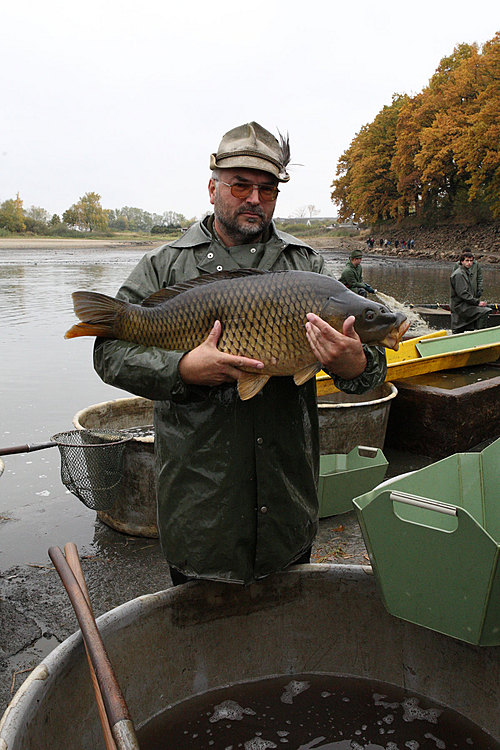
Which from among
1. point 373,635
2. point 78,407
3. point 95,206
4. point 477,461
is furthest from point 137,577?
point 95,206

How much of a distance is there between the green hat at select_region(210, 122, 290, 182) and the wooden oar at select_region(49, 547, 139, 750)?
1.53 m

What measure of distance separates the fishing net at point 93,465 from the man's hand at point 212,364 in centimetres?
219

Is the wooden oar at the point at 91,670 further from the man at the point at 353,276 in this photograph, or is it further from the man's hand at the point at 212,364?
the man at the point at 353,276

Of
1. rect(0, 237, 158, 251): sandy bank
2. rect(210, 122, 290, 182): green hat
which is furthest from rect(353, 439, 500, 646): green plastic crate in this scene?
rect(0, 237, 158, 251): sandy bank

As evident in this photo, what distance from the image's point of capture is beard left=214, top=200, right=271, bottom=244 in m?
2.41

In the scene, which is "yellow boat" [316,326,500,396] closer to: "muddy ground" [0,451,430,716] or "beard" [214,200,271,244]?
"muddy ground" [0,451,430,716]

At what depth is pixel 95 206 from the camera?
150 meters

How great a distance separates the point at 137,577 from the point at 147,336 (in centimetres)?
242

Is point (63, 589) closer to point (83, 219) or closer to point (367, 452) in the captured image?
point (367, 452)

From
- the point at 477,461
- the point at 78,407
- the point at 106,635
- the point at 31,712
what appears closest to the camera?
the point at 31,712

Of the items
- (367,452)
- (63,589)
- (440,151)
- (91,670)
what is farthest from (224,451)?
(440,151)

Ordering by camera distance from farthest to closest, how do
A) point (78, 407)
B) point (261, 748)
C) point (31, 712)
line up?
point (78, 407) < point (261, 748) < point (31, 712)

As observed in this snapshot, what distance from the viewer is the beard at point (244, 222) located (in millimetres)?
2408

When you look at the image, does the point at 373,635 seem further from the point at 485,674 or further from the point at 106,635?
the point at 106,635
